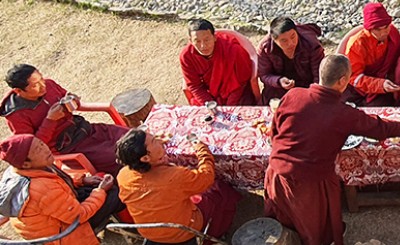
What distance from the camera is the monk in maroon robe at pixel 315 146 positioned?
3.97m

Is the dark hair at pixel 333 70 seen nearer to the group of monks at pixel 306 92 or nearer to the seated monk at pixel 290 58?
the group of monks at pixel 306 92

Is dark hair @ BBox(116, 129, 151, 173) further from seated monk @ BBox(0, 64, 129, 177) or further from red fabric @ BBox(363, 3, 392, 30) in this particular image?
red fabric @ BBox(363, 3, 392, 30)

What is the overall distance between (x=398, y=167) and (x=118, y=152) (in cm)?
205

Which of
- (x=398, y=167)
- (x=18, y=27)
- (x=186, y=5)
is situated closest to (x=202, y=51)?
(x=398, y=167)

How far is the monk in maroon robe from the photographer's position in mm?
3973

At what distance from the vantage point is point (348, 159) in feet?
15.1

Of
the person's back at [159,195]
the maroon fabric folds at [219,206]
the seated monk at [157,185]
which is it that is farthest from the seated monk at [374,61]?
the person's back at [159,195]

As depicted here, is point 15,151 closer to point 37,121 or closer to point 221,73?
point 37,121

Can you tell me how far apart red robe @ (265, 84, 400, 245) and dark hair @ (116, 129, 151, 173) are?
898mm

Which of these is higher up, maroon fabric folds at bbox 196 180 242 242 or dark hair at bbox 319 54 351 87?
dark hair at bbox 319 54 351 87

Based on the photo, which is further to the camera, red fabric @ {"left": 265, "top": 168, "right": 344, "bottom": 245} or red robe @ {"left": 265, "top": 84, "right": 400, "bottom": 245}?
red fabric @ {"left": 265, "top": 168, "right": 344, "bottom": 245}

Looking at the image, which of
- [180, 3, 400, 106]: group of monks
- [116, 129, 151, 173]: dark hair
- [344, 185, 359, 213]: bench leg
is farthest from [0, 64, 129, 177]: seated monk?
[344, 185, 359, 213]: bench leg

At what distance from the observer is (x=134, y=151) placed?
13.5 feet

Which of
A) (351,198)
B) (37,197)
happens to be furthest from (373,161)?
(37,197)
